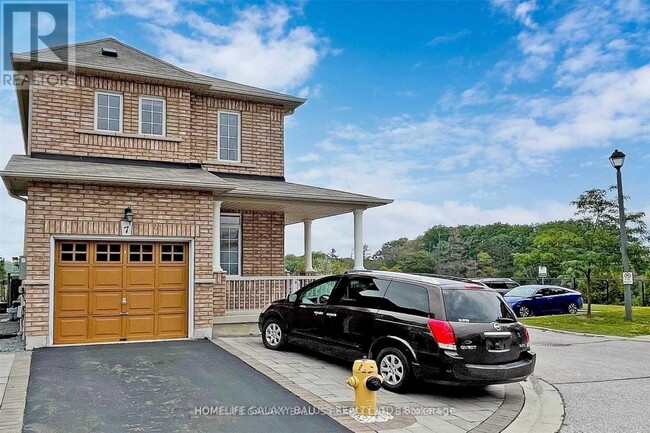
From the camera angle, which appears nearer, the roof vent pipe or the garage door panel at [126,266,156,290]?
the garage door panel at [126,266,156,290]

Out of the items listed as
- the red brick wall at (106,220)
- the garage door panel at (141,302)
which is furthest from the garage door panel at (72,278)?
the garage door panel at (141,302)

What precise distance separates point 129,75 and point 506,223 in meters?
56.1

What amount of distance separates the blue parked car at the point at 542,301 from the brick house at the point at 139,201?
10.2m

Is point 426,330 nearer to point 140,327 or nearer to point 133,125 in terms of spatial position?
point 140,327

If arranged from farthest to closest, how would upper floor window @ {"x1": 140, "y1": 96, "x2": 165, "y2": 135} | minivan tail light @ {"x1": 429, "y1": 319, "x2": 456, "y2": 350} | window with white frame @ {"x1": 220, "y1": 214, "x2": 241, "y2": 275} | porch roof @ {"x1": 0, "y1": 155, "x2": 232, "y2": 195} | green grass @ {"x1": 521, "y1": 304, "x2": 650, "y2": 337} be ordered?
green grass @ {"x1": 521, "y1": 304, "x2": 650, "y2": 337}
window with white frame @ {"x1": 220, "y1": 214, "x2": 241, "y2": 275}
upper floor window @ {"x1": 140, "y1": 96, "x2": 165, "y2": 135}
porch roof @ {"x1": 0, "y1": 155, "x2": 232, "y2": 195}
minivan tail light @ {"x1": 429, "y1": 319, "x2": 456, "y2": 350}

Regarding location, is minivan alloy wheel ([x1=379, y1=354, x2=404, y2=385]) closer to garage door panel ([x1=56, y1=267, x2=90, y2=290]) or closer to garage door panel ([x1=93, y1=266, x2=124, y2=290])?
garage door panel ([x1=93, y1=266, x2=124, y2=290])

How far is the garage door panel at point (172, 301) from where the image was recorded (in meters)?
11.2

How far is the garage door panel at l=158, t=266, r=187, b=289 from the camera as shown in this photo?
37.0ft

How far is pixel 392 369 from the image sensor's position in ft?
24.5

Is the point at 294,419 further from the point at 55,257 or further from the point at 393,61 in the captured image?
the point at 393,61

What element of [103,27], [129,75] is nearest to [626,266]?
[129,75]

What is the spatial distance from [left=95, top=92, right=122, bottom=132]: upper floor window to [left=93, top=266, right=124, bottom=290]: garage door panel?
3605 millimetres

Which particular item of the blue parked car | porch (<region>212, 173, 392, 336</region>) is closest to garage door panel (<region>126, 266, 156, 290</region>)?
porch (<region>212, 173, 392, 336</region>)

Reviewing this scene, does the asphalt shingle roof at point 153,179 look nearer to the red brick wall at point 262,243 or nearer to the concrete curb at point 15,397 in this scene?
the red brick wall at point 262,243
